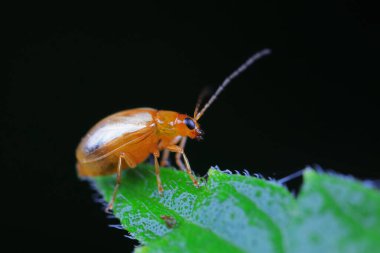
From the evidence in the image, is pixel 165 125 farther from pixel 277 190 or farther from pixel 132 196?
pixel 277 190

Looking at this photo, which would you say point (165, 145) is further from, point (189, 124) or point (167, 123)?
point (189, 124)

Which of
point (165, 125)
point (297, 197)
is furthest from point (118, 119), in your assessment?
point (297, 197)

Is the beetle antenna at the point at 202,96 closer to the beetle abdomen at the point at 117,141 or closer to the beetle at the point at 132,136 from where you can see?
the beetle at the point at 132,136

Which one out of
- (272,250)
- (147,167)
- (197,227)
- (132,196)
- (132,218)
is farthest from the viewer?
(147,167)

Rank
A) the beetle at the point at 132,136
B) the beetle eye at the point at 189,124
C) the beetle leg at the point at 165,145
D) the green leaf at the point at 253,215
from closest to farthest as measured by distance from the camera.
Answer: the green leaf at the point at 253,215 → the beetle at the point at 132,136 → the beetle eye at the point at 189,124 → the beetle leg at the point at 165,145

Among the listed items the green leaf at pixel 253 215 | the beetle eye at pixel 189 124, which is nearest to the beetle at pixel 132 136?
the beetle eye at pixel 189 124

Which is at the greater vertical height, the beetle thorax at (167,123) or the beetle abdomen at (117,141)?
the beetle thorax at (167,123)

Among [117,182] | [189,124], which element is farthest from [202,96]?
[117,182]
